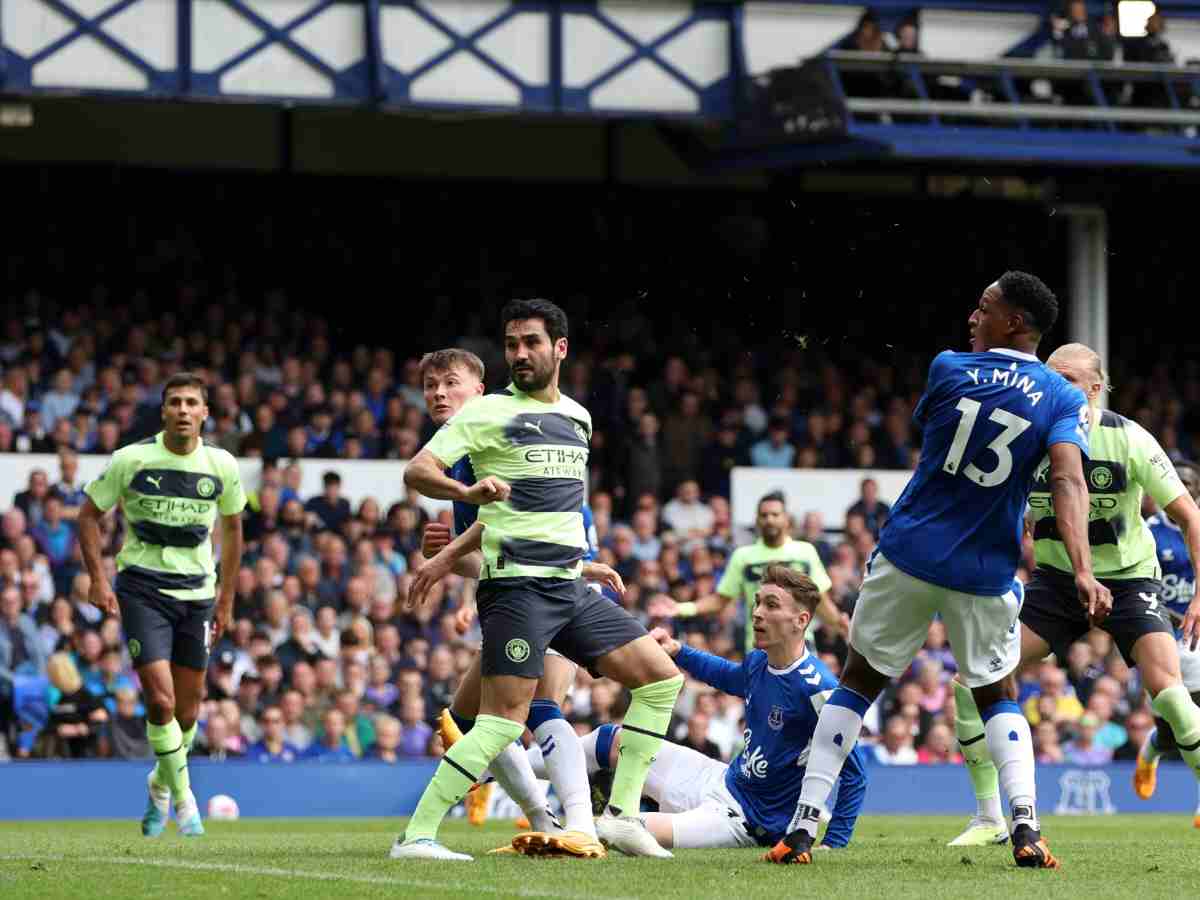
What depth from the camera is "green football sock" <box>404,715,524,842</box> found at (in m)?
8.80

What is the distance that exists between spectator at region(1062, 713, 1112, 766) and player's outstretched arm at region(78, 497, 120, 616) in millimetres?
10450

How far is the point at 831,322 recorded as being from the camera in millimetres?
26062

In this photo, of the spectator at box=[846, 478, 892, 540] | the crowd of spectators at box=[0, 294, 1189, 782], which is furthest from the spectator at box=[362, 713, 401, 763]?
the spectator at box=[846, 478, 892, 540]

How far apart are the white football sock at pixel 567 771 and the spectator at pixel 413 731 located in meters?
9.18

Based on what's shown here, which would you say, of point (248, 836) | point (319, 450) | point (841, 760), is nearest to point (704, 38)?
point (319, 450)

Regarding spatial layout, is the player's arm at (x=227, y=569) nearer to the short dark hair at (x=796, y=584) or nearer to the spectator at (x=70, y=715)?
the short dark hair at (x=796, y=584)

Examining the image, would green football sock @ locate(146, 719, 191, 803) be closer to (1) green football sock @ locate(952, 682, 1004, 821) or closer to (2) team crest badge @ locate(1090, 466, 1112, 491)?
(1) green football sock @ locate(952, 682, 1004, 821)

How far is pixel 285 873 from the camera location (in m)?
8.55

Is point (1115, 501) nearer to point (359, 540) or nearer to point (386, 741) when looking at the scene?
point (386, 741)

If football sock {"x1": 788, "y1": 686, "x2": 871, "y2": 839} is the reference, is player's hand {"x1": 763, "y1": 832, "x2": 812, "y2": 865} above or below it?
below

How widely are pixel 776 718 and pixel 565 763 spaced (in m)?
1.14

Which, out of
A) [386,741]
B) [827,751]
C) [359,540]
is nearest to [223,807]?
[386,741]

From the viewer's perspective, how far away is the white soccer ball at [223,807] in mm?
17422

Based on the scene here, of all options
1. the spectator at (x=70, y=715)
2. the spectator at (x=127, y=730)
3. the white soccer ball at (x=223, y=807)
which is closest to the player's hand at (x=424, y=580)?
the white soccer ball at (x=223, y=807)
